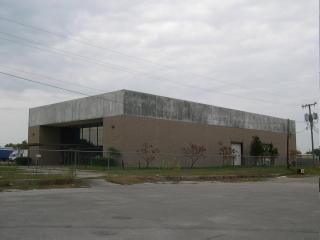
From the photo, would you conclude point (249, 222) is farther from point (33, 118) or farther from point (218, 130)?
point (33, 118)

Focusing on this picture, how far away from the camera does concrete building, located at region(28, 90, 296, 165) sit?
42.9 m

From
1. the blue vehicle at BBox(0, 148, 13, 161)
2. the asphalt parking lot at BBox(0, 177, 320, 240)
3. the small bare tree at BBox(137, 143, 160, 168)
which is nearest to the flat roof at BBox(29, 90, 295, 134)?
the small bare tree at BBox(137, 143, 160, 168)

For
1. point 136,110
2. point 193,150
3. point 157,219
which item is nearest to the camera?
point 157,219

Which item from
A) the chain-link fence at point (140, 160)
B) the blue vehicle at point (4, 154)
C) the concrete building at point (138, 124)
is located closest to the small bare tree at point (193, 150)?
the chain-link fence at point (140, 160)

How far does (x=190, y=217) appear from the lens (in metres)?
9.99

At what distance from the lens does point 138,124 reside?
43344 mm

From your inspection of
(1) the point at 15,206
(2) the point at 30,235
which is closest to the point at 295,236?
(2) the point at 30,235

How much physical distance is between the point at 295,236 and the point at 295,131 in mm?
72455

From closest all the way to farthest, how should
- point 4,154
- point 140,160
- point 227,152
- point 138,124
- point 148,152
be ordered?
point 140,160, point 148,152, point 138,124, point 227,152, point 4,154

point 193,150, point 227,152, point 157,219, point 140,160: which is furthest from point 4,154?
point 157,219

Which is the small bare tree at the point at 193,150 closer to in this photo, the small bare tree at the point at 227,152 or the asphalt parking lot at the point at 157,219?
the small bare tree at the point at 227,152

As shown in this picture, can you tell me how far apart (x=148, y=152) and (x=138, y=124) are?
11.2 feet

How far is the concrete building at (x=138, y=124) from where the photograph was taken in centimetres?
4288

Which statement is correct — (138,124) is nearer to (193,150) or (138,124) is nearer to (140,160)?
(140,160)
